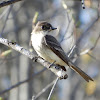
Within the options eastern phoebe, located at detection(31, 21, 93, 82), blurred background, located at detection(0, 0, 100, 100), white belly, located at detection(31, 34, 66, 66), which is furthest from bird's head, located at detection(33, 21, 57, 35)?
blurred background, located at detection(0, 0, 100, 100)

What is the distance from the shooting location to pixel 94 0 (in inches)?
396

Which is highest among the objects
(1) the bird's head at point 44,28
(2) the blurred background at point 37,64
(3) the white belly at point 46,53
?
(1) the bird's head at point 44,28

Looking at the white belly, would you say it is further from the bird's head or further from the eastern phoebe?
the bird's head

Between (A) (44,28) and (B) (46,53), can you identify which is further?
(A) (44,28)

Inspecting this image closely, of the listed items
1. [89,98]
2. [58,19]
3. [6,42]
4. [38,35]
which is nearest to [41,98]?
[89,98]

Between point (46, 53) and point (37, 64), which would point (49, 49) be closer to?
point (46, 53)

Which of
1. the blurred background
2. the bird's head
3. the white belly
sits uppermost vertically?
the bird's head

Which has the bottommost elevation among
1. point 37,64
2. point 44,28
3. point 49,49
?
point 37,64

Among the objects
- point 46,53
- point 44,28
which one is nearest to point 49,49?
point 46,53

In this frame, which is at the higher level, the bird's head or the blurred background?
the bird's head

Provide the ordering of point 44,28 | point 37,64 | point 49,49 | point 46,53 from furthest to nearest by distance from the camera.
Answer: point 37,64, point 44,28, point 49,49, point 46,53

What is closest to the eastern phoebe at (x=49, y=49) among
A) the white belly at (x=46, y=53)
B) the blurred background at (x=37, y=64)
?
the white belly at (x=46, y=53)

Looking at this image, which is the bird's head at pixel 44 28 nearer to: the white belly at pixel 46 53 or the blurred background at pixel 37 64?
the white belly at pixel 46 53

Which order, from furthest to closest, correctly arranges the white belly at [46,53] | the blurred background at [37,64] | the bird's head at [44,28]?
the blurred background at [37,64]
the bird's head at [44,28]
the white belly at [46,53]
